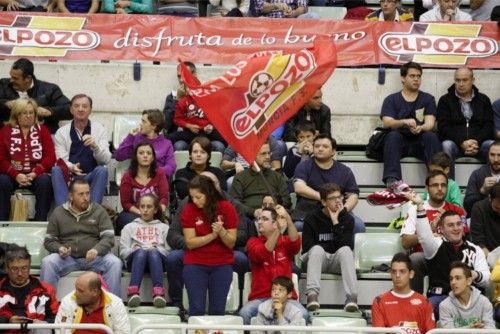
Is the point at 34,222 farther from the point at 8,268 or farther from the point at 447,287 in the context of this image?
the point at 447,287

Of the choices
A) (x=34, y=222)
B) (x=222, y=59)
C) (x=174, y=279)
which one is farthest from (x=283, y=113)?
(x=222, y=59)

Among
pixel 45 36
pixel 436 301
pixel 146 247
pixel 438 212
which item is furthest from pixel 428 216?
pixel 45 36

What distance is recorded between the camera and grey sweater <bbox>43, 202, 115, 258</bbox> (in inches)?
591

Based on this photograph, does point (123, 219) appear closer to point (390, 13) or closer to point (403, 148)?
point (403, 148)

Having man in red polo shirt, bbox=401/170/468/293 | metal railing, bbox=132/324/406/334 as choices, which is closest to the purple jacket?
man in red polo shirt, bbox=401/170/468/293

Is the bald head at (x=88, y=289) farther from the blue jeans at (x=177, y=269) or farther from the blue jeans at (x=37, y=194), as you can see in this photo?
the blue jeans at (x=37, y=194)

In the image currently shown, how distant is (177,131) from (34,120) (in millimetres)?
1552

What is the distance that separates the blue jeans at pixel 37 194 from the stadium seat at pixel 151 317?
209 centimetres

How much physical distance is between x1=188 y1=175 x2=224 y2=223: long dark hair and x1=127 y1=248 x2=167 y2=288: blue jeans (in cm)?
65

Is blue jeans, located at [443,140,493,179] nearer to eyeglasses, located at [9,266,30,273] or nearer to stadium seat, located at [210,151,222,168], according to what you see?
stadium seat, located at [210,151,222,168]

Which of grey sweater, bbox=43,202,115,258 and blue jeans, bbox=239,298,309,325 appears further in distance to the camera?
grey sweater, bbox=43,202,115,258

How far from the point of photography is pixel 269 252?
14.5m

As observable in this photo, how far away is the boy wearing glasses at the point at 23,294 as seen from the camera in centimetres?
1395

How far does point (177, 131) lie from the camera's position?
1728cm
